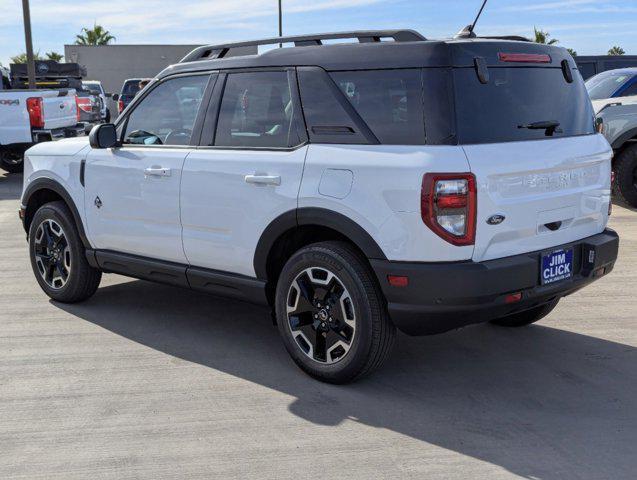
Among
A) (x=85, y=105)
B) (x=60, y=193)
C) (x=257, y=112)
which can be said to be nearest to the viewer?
(x=257, y=112)

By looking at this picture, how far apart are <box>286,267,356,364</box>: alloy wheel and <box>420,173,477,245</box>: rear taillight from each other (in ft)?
2.19

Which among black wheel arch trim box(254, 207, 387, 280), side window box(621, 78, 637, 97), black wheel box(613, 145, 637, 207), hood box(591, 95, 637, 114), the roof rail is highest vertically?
the roof rail

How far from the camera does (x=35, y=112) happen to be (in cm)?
1410

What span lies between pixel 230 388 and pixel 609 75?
32.4ft

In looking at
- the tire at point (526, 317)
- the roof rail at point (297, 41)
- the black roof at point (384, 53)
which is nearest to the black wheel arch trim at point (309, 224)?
the black roof at point (384, 53)

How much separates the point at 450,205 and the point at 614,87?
29.8 ft

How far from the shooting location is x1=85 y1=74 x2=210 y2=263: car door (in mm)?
5145

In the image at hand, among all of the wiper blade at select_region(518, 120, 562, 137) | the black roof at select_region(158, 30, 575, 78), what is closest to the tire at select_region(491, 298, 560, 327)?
the wiper blade at select_region(518, 120, 562, 137)

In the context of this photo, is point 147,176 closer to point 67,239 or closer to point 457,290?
point 67,239

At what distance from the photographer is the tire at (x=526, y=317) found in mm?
5387

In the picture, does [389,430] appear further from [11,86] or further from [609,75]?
[11,86]

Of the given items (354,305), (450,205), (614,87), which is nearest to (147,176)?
(354,305)

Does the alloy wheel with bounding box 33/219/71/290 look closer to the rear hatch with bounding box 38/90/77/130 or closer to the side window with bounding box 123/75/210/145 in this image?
the side window with bounding box 123/75/210/145

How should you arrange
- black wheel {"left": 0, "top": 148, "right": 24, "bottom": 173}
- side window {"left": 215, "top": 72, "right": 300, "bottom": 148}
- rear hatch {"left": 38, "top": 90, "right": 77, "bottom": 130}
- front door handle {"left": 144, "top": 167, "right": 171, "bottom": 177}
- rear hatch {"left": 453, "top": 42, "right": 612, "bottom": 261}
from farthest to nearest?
black wheel {"left": 0, "top": 148, "right": 24, "bottom": 173} → rear hatch {"left": 38, "top": 90, "right": 77, "bottom": 130} → front door handle {"left": 144, "top": 167, "right": 171, "bottom": 177} → side window {"left": 215, "top": 72, "right": 300, "bottom": 148} → rear hatch {"left": 453, "top": 42, "right": 612, "bottom": 261}
